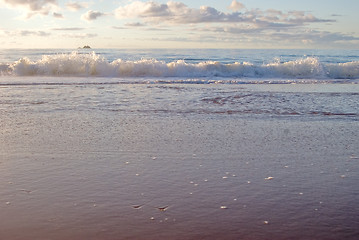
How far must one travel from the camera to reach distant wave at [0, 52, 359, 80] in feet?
94.7

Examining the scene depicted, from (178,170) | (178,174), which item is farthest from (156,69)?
(178,174)

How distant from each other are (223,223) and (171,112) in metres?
7.21

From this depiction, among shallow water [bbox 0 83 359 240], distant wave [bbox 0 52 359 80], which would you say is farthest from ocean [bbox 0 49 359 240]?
distant wave [bbox 0 52 359 80]

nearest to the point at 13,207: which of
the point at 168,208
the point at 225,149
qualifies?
the point at 168,208

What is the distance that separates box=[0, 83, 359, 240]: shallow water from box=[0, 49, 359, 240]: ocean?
0.06 ft

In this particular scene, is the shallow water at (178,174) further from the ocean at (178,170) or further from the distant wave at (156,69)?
the distant wave at (156,69)

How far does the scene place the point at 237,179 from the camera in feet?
18.6

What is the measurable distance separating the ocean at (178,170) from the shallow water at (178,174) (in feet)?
0.06

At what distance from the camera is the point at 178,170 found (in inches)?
238

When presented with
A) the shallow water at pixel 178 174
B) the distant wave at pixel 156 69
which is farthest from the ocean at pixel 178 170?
the distant wave at pixel 156 69

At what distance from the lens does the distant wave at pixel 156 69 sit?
2886cm

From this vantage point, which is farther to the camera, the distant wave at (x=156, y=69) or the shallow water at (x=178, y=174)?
the distant wave at (x=156, y=69)

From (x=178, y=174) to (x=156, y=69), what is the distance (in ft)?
77.2

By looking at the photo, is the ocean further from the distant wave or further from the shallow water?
the distant wave
